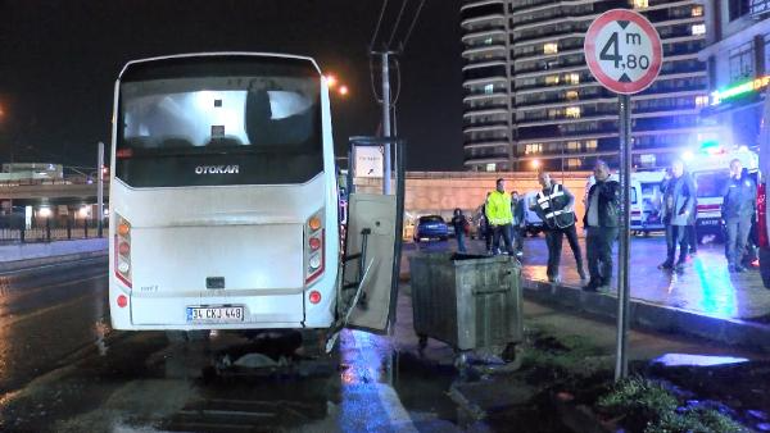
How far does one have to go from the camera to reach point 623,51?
5535 millimetres

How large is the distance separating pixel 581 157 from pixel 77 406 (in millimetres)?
118398

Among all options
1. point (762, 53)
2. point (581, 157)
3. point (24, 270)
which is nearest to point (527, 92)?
point (581, 157)

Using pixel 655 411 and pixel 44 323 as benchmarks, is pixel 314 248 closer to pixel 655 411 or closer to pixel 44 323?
pixel 655 411

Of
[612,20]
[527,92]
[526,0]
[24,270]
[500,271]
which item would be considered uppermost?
[526,0]

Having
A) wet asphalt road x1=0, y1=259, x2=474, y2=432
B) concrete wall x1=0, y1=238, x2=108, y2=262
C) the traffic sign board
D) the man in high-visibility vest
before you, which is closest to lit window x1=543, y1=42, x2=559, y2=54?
concrete wall x1=0, y1=238, x2=108, y2=262

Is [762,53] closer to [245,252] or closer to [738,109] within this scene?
[738,109]

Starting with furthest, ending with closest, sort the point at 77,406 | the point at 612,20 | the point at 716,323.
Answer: the point at 716,323 < the point at 77,406 < the point at 612,20

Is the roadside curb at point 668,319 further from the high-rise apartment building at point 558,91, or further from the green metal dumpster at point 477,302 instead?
the high-rise apartment building at point 558,91

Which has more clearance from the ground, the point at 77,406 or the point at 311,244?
the point at 311,244

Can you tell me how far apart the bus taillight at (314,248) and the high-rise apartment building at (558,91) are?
108006mm

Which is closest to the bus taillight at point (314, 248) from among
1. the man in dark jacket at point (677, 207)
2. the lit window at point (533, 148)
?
the man in dark jacket at point (677, 207)

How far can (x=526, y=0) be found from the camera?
125 m

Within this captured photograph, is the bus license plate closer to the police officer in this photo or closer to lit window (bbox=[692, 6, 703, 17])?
the police officer

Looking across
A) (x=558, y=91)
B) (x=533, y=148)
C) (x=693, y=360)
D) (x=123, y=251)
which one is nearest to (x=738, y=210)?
(x=693, y=360)
